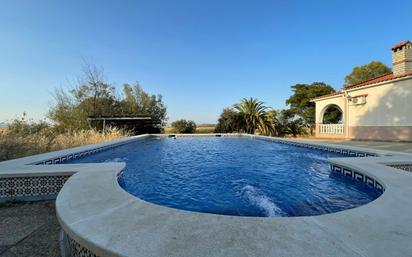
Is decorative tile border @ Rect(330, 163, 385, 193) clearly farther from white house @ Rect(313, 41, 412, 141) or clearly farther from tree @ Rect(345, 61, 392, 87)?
tree @ Rect(345, 61, 392, 87)

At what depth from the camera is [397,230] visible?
1893mm

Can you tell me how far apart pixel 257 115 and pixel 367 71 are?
21989 millimetres

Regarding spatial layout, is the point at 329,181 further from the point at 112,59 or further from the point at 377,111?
the point at 112,59

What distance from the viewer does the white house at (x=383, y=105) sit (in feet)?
42.2

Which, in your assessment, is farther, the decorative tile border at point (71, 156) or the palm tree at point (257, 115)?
the palm tree at point (257, 115)

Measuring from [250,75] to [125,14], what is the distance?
13.5 meters

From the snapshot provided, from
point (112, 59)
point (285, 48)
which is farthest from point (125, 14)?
point (285, 48)

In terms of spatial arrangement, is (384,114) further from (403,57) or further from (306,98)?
(306,98)

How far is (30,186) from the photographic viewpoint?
4129 millimetres

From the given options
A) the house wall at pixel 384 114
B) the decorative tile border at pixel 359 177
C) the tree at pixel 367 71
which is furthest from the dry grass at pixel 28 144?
the tree at pixel 367 71

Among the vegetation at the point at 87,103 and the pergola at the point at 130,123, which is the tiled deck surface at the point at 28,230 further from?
the vegetation at the point at 87,103

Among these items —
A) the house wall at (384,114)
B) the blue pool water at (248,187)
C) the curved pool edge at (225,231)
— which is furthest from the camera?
the house wall at (384,114)

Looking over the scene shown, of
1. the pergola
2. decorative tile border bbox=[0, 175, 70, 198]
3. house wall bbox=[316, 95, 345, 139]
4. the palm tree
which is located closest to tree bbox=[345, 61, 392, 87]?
house wall bbox=[316, 95, 345, 139]

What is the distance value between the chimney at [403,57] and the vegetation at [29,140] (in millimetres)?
19342
